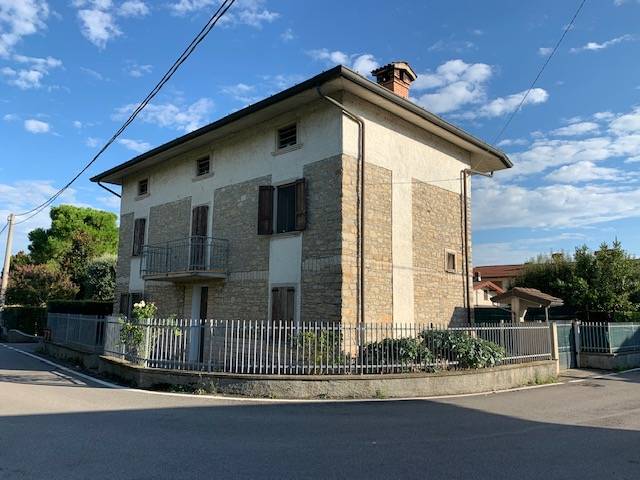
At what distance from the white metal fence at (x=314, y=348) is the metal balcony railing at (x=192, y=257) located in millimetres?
3714

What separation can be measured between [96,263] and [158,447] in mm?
26322

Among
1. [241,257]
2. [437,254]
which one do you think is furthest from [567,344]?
[241,257]

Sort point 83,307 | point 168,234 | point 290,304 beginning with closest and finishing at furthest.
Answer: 1. point 290,304
2. point 168,234
3. point 83,307

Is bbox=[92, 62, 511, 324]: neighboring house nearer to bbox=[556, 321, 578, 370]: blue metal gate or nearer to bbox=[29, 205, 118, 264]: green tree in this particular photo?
bbox=[556, 321, 578, 370]: blue metal gate

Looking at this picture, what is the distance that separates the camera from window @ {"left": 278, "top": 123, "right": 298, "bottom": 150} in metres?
13.4

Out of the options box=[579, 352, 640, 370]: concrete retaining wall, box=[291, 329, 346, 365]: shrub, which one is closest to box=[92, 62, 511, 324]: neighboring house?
box=[291, 329, 346, 365]: shrub

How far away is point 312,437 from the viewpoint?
238 inches

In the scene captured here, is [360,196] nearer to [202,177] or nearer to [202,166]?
[202,177]

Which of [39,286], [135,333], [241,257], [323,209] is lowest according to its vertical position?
[135,333]

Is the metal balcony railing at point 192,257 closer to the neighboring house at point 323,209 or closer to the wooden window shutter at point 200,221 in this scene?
the neighboring house at point 323,209

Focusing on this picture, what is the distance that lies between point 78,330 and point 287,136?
917 cm

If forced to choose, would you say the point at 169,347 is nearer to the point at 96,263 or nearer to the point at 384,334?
the point at 384,334

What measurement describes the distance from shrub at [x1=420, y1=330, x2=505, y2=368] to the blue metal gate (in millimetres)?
4955

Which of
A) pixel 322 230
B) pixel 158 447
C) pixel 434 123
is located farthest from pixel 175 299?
pixel 158 447
